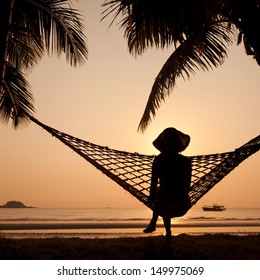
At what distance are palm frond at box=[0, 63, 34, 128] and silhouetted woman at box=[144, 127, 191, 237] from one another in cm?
190

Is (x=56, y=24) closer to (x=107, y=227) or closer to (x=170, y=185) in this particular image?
(x=170, y=185)

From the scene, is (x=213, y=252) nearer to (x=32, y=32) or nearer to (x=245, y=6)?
(x=245, y=6)

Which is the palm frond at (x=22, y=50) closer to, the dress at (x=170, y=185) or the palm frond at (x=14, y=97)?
the palm frond at (x=14, y=97)

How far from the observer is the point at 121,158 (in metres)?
3.32

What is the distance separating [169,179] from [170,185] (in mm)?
38

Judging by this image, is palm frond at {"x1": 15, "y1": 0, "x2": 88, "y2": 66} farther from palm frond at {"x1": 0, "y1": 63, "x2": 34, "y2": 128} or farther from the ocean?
the ocean

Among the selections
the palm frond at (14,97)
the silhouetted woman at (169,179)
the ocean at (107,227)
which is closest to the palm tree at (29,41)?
the palm frond at (14,97)

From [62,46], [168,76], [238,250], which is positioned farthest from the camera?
[168,76]

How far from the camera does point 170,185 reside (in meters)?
2.56

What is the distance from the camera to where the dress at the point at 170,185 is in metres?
2.52

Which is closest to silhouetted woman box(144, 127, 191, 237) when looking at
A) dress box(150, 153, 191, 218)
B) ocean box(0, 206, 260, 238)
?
dress box(150, 153, 191, 218)

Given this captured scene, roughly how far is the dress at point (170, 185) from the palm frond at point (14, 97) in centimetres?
191
